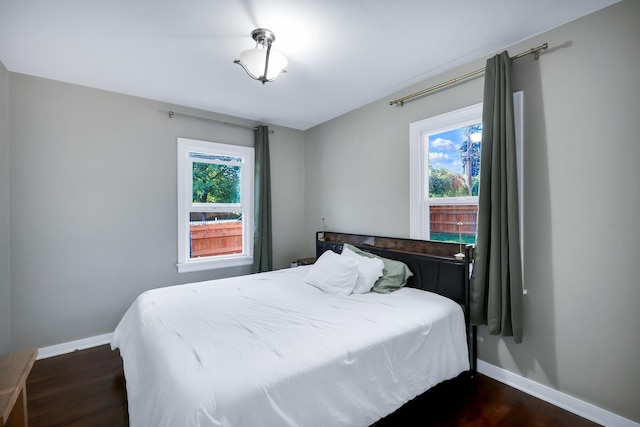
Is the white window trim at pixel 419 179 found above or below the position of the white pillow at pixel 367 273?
above

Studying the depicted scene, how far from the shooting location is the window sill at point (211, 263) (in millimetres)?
3391

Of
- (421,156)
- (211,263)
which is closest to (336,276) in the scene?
(421,156)

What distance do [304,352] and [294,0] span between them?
1.98 metres

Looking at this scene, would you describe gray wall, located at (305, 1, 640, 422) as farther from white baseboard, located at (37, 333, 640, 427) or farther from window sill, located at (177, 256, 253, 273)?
window sill, located at (177, 256, 253, 273)

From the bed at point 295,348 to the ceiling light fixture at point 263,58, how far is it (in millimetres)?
1661

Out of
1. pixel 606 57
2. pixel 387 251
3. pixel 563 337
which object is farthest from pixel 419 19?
pixel 563 337

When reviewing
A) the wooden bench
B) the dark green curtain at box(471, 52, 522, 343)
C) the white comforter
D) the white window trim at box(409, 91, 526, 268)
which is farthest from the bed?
the wooden bench

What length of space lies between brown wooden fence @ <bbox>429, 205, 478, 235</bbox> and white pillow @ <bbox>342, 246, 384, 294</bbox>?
2.17ft

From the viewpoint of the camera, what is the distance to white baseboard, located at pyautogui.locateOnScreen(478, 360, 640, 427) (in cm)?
177

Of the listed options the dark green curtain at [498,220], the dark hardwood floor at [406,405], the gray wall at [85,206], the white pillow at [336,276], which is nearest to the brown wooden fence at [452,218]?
the dark green curtain at [498,220]

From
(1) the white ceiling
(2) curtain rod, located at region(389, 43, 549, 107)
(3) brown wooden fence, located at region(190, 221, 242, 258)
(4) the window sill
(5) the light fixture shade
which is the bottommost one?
(4) the window sill

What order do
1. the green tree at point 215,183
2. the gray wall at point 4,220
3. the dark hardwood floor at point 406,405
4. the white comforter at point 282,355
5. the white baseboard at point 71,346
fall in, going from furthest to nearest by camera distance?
the green tree at point 215,183 < the white baseboard at point 71,346 < the gray wall at point 4,220 < the dark hardwood floor at point 406,405 < the white comforter at point 282,355

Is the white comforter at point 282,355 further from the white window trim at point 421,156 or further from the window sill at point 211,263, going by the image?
the window sill at point 211,263

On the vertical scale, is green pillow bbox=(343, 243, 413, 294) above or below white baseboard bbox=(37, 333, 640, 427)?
above
